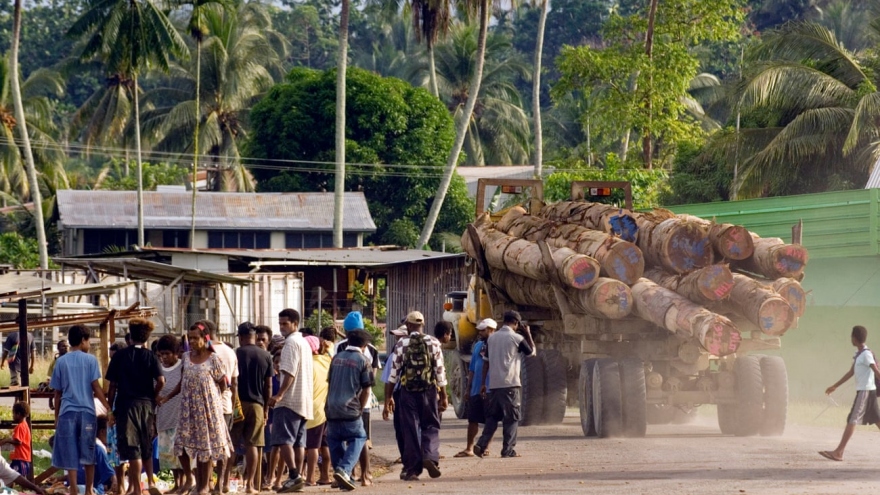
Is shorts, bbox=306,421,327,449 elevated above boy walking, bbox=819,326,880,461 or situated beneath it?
situated beneath

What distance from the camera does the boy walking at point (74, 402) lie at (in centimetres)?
1233

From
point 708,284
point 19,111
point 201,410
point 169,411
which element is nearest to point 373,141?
point 19,111

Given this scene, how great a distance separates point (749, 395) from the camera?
17.3 meters

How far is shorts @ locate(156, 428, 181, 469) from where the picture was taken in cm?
1279

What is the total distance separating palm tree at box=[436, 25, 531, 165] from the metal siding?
3857 centimetres

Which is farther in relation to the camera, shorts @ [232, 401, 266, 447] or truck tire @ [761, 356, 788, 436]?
truck tire @ [761, 356, 788, 436]

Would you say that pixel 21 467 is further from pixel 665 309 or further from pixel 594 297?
pixel 665 309

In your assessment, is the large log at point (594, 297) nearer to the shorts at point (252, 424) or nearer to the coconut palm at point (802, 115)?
the shorts at point (252, 424)

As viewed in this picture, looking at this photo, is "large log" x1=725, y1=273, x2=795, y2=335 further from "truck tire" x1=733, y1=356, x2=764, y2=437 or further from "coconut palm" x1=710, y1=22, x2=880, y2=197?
"coconut palm" x1=710, y1=22, x2=880, y2=197

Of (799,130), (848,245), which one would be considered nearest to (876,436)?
(848,245)

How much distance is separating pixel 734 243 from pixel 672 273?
2.80ft

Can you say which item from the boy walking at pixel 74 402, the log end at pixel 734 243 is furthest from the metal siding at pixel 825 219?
the boy walking at pixel 74 402

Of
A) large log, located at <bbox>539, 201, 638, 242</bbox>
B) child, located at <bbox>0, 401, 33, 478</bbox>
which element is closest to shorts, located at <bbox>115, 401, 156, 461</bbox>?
child, located at <bbox>0, 401, 33, 478</bbox>

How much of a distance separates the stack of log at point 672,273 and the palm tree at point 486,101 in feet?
150
